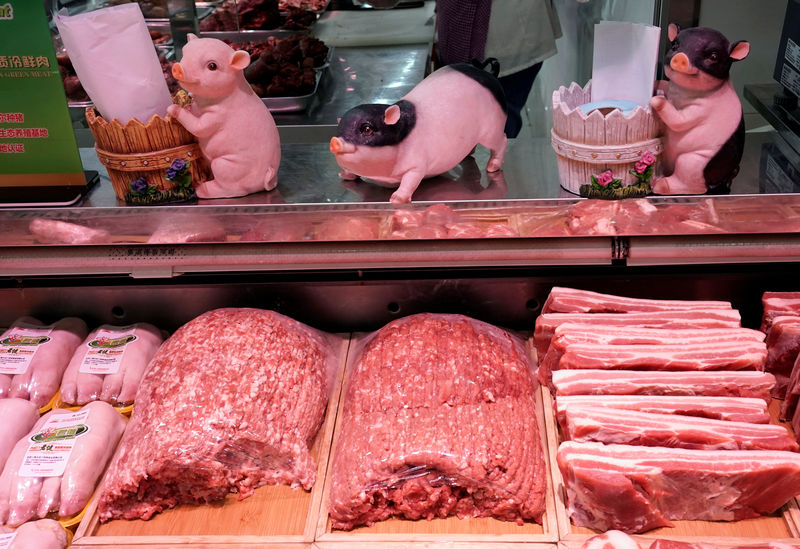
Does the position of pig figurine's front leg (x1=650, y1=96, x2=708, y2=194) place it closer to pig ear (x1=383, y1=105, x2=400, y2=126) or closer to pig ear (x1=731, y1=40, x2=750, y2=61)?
pig ear (x1=731, y1=40, x2=750, y2=61)

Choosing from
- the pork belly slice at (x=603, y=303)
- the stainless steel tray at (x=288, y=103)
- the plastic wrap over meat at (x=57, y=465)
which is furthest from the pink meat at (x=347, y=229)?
the stainless steel tray at (x=288, y=103)

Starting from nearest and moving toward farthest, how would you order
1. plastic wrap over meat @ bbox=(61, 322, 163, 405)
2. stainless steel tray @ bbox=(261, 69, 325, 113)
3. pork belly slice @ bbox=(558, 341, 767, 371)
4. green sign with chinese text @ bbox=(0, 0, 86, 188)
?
green sign with chinese text @ bbox=(0, 0, 86, 188)
pork belly slice @ bbox=(558, 341, 767, 371)
plastic wrap over meat @ bbox=(61, 322, 163, 405)
stainless steel tray @ bbox=(261, 69, 325, 113)

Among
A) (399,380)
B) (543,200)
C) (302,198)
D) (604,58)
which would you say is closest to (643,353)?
(543,200)

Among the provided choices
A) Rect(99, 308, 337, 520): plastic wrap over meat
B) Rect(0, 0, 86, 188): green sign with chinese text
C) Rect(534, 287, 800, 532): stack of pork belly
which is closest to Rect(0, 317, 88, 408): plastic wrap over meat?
Rect(99, 308, 337, 520): plastic wrap over meat

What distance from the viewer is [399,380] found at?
2.14 meters

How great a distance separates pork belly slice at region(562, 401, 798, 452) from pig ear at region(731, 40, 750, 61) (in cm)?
95

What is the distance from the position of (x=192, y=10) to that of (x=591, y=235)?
1.91 meters

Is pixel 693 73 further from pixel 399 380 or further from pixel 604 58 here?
pixel 399 380

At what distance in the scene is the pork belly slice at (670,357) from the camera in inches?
82.0

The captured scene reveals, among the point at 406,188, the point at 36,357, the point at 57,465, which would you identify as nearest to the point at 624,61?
the point at 406,188

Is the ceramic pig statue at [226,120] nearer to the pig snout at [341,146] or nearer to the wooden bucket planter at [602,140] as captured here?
the pig snout at [341,146]

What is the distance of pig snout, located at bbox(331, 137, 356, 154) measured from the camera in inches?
75.3

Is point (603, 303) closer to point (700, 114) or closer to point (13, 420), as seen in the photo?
point (700, 114)

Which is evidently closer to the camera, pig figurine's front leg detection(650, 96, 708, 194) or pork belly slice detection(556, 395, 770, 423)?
pig figurine's front leg detection(650, 96, 708, 194)
